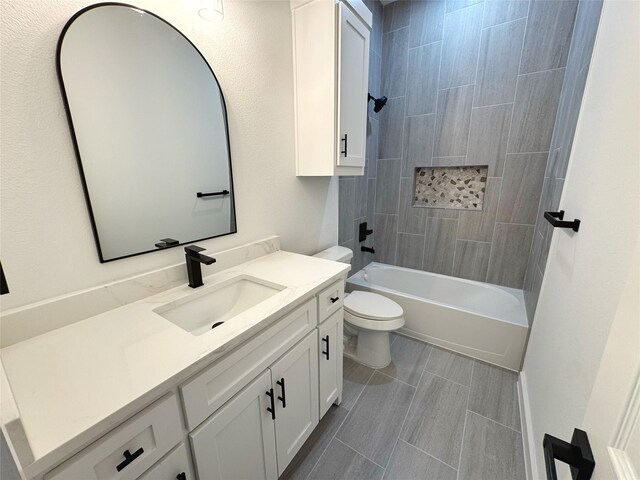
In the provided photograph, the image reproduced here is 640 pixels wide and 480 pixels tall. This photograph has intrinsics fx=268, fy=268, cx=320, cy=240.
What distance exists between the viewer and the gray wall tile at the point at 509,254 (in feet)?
7.06

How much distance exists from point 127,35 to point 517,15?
2.45m

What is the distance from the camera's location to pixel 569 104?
149cm

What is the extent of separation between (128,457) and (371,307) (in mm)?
1509

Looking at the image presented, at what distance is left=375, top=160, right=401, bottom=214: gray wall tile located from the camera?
8.57 ft

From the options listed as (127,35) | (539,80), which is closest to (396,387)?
(127,35)

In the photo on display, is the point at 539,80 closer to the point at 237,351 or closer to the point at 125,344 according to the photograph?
the point at 237,351

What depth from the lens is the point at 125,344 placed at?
2.44 ft

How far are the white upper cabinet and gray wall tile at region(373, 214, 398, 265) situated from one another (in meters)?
1.19

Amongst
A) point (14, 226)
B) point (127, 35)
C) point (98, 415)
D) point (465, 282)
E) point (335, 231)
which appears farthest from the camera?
point (465, 282)

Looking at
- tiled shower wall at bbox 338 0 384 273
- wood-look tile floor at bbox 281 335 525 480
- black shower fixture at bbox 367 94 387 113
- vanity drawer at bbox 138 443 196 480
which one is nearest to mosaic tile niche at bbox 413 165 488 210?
tiled shower wall at bbox 338 0 384 273

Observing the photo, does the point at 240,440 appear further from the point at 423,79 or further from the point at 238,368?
the point at 423,79

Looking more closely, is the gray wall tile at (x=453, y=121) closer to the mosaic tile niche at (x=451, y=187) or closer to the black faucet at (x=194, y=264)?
the mosaic tile niche at (x=451, y=187)

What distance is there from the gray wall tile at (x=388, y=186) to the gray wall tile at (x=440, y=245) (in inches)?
15.3

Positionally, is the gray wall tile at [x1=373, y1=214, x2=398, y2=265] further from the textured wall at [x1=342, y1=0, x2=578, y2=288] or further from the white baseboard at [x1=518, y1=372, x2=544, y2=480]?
the white baseboard at [x1=518, y1=372, x2=544, y2=480]
